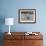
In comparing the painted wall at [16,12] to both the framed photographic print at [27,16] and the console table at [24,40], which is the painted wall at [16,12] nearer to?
the framed photographic print at [27,16]

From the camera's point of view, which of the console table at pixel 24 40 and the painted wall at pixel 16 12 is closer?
the console table at pixel 24 40

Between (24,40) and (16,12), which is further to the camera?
(16,12)

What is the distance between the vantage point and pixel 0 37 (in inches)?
180

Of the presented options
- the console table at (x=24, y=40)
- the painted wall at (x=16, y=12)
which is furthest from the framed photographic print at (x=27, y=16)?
the console table at (x=24, y=40)

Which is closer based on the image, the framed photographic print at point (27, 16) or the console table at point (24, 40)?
the console table at point (24, 40)

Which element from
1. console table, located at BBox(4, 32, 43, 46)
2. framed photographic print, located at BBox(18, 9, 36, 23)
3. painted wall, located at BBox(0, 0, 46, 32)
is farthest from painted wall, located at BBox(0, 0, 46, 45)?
console table, located at BBox(4, 32, 43, 46)

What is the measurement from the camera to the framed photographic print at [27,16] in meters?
4.54

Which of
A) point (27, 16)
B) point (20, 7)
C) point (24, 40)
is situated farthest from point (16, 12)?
point (24, 40)

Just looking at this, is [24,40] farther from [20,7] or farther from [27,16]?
[20,7]

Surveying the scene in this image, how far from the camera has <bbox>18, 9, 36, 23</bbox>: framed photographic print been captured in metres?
4.54

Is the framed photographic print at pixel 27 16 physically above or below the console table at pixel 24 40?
above

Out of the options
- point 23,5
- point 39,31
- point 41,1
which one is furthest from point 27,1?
point 39,31

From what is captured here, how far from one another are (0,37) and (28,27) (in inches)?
40.9

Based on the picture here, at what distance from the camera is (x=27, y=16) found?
15.0 feet
